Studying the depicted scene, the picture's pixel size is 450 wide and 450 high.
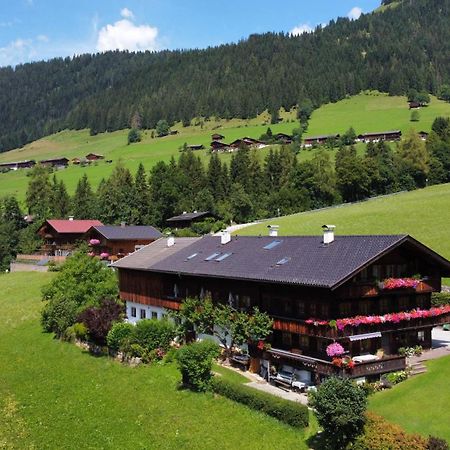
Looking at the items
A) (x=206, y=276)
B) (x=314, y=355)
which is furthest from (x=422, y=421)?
(x=206, y=276)

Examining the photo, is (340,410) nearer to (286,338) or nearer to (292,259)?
(286,338)

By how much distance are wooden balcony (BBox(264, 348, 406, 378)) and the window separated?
1992mm

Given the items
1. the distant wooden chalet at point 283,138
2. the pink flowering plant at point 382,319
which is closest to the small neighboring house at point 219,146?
the distant wooden chalet at point 283,138

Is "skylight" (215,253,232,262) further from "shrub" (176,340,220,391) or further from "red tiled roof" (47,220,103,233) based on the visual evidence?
"red tiled roof" (47,220,103,233)

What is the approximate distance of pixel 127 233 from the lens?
80.5 meters

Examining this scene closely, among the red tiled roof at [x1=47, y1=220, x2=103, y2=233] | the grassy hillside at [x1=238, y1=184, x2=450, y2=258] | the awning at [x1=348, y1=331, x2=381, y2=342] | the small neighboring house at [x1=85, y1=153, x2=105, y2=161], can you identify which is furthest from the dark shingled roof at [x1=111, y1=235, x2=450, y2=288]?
the small neighboring house at [x1=85, y1=153, x2=105, y2=161]

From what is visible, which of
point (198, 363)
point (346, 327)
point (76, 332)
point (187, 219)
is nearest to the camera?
point (346, 327)

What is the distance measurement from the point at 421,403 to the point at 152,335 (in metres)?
18.5

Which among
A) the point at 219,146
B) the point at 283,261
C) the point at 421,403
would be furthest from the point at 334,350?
the point at 219,146

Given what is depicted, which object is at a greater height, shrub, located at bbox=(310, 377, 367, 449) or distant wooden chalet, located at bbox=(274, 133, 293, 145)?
distant wooden chalet, located at bbox=(274, 133, 293, 145)

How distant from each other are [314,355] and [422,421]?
8105 millimetres

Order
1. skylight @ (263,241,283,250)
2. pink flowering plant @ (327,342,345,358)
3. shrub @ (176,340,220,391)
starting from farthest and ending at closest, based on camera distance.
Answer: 1. skylight @ (263,241,283,250)
2. shrub @ (176,340,220,391)
3. pink flowering plant @ (327,342,345,358)

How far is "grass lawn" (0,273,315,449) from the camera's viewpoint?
88.7ft

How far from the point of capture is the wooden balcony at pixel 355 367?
29797mm
